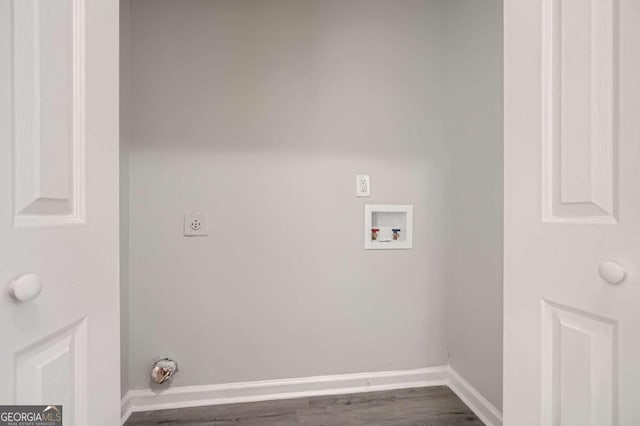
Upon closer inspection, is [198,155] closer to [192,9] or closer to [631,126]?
[192,9]

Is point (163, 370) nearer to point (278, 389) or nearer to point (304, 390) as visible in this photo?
point (278, 389)

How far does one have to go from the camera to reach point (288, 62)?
1615mm

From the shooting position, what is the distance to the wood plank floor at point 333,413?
4.64 feet

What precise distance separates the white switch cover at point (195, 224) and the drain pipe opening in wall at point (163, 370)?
2.19 feet

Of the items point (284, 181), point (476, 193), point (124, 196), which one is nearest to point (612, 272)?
point (476, 193)
